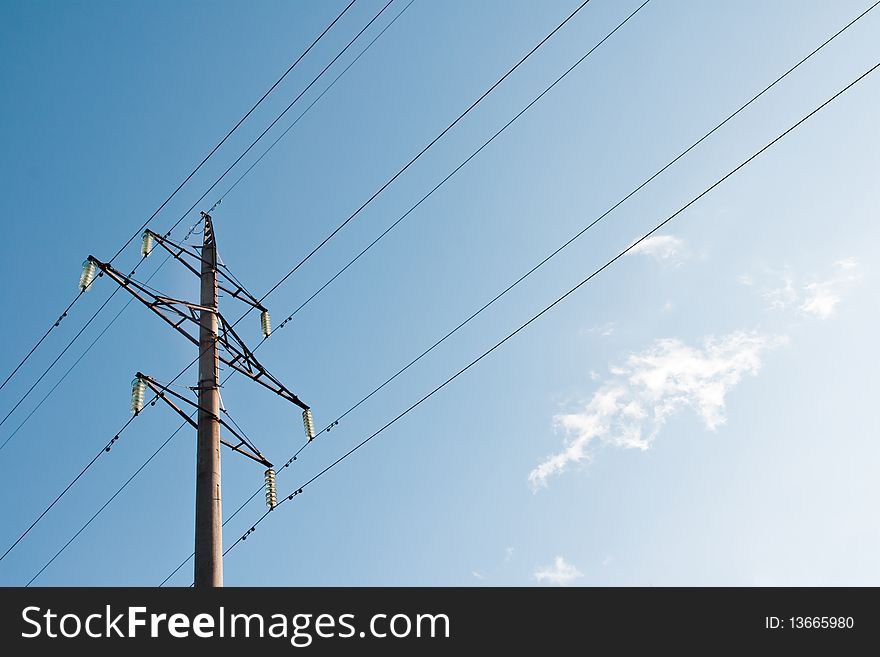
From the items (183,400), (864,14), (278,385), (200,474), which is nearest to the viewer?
(864,14)

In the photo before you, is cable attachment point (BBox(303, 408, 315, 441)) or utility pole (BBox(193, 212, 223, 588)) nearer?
utility pole (BBox(193, 212, 223, 588))

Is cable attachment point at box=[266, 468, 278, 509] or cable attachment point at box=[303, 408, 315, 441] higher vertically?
cable attachment point at box=[303, 408, 315, 441]

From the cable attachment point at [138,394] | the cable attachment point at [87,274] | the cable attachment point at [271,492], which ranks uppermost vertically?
the cable attachment point at [87,274]

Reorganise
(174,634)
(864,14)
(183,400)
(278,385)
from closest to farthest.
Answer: (174,634) < (864,14) < (183,400) < (278,385)

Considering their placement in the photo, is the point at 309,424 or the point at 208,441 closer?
the point at 208,441

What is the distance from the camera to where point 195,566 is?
37.1ft

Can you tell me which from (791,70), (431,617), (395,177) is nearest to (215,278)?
(395,177)

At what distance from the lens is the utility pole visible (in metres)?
11.4

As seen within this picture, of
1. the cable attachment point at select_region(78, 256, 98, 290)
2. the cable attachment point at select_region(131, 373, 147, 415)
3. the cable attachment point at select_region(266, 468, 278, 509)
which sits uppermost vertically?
the cable attachment point at select_region(78, 256, 98, 290)

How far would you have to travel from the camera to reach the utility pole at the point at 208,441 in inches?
448

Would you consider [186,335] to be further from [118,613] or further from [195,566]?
[118,613]

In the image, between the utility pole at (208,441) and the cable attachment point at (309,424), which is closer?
the utility pole at (208,441)

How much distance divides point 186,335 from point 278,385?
1.97 metres

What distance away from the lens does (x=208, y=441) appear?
1302 cm
